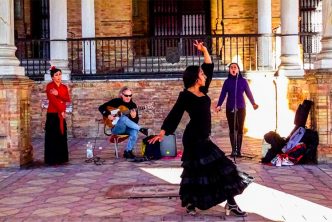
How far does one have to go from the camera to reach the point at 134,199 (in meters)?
7.46

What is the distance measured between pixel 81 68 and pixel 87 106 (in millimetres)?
3345

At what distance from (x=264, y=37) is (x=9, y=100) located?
900 cm

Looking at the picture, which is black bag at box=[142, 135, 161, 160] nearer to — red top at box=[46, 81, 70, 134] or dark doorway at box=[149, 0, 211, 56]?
red top at box=[46, 81, 70, 134]

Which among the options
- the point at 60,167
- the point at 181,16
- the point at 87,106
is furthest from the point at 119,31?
the point at 60,167

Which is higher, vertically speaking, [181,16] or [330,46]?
[181,16]

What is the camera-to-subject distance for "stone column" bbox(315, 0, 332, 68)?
10.0 metres

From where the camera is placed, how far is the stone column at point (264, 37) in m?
16.9

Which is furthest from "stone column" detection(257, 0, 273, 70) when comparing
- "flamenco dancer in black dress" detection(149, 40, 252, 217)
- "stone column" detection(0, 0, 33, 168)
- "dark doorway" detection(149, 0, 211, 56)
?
"flamenco dancer in black dress" detection(149, 40, 252, 217)

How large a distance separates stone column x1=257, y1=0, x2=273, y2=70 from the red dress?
7.83 meters

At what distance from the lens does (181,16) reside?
67.6 ft

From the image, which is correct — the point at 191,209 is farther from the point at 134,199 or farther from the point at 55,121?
the point at 55,121

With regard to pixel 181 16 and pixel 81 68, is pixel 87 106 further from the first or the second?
pixel 181 16

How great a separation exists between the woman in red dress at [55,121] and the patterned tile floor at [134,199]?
13.1 inches

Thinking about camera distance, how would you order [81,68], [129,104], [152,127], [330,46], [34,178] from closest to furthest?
1. [34,178]
2. [330,46]
3. [129,104]
4. [152,127]
5. [81,68]
